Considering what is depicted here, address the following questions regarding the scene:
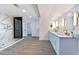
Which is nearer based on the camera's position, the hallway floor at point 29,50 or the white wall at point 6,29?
→ the hallway floor at point 29,50

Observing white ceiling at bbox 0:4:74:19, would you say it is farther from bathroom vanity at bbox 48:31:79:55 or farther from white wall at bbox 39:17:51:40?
white wall at bbox 39:17:51:40

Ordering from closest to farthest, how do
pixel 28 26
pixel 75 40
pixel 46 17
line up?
pixel 75 40, pixel 46 17, pixel 28 26

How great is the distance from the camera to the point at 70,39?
418 cm

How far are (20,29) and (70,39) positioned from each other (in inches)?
371

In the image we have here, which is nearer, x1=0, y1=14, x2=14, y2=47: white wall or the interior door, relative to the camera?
x1=0, y1=14, x2=14, y2=47: white wall

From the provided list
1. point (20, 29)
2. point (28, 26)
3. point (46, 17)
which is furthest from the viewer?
→ point (28, 26)

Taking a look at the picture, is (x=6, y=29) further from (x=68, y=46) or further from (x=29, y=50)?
(x=68, y=46)

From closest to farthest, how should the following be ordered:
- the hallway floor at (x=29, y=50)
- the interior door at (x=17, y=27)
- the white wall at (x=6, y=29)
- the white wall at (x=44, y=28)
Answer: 1. the hallway floor at (x=29, y=50)
2. the white wall at (x=6, y=29)
3. the white wall at (x=44, y=28)
4. the interior door at (x=17, y=27)

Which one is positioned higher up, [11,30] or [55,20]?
[55,20]

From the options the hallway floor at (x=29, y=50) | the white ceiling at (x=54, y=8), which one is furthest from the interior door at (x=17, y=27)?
the white ceiling at (x=54, y=8)

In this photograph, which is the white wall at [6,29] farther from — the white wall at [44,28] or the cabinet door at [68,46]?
the cabinet door at [68,46]

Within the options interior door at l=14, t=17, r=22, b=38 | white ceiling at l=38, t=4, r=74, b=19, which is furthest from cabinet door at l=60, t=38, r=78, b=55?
interior door at l=14, t=17, r=22, b=38
